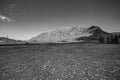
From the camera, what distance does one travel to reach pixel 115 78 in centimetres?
740

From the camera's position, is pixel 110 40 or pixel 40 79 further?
pixel 110 40

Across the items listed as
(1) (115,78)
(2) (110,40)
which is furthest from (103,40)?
(1) (115,78)

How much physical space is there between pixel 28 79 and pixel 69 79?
3966 mm

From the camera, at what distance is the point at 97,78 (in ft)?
24.6

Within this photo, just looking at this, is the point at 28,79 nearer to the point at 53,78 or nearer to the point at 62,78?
the point at 53,78

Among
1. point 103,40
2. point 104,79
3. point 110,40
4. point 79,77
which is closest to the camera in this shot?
point 104,79

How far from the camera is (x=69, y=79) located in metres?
7.46

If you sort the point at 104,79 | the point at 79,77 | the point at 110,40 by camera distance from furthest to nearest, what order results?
the point at 110,40 → the point at 79,77 → the point at 104,79

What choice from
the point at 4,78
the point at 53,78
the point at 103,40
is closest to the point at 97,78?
the point at 53,78

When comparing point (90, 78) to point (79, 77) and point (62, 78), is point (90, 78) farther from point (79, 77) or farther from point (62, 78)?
point (62, 78)

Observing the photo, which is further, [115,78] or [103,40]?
[103,40]

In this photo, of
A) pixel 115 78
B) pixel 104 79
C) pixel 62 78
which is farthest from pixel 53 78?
pixel 115 78

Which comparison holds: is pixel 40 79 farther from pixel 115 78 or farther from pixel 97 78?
pixel 115 78

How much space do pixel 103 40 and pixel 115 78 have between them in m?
103
